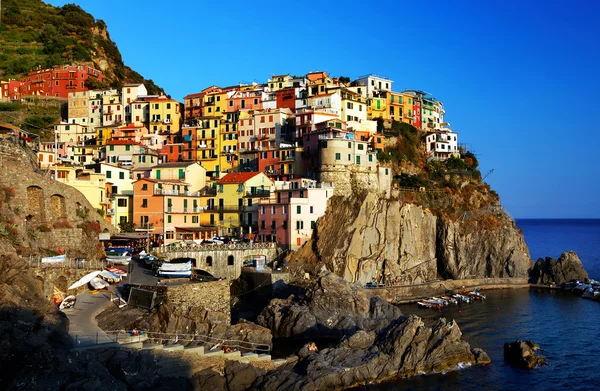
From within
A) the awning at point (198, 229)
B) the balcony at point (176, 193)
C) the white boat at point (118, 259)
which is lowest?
the white boat at point (118, 259)

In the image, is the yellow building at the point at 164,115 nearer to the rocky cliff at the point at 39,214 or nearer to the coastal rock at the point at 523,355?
the rocky cliff at the point at 39,214

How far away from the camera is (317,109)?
7969 cm

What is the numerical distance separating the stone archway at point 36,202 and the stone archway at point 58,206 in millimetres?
1485

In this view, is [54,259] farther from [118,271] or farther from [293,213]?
[293,213]

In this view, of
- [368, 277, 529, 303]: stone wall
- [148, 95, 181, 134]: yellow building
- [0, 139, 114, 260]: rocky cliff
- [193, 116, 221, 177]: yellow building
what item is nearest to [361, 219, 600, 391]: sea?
[368, 277, 529, 303]: stone wall

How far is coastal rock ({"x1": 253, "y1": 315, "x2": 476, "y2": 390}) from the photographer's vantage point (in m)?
34.3

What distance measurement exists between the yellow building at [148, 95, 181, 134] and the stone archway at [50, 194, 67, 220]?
37.6 m

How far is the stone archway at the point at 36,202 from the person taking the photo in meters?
48.1

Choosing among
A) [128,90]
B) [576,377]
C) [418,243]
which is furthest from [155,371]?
[128,90]

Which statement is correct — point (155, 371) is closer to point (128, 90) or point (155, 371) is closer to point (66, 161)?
point (66, 161)

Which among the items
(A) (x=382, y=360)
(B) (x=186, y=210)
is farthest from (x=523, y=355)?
(B) (x=186, y=210)

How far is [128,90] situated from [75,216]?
4521cm

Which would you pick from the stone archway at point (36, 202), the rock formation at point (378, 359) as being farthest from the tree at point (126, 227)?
the rock formation at point (378, 359)

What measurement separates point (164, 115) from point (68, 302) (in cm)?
5527
